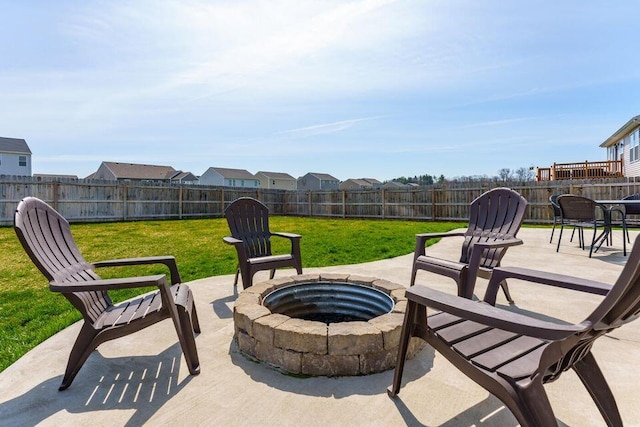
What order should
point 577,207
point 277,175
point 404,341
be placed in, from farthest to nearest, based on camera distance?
point 277,175, point 577,207, point 404,341

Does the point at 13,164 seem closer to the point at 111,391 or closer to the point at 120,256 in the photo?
the point at 120,256

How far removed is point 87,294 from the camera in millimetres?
2055

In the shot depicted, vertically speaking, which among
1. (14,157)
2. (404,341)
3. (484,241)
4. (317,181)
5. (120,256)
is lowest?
(120,256)

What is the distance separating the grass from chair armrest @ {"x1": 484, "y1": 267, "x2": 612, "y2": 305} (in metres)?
3.29

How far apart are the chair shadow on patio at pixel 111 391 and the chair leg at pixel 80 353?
0.07 m

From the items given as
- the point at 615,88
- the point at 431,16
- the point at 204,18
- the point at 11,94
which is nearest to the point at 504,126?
the point at 615,88

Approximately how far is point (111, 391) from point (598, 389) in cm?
250

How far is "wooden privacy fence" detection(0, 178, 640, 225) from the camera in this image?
37.2ft

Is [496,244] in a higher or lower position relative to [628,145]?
lower

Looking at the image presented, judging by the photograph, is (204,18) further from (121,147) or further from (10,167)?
(10,167)

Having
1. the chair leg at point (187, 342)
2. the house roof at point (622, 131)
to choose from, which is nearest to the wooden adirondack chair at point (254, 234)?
the chair leg at point (187, 342)

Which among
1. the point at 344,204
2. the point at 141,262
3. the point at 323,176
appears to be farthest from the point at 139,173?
the point at 141,262

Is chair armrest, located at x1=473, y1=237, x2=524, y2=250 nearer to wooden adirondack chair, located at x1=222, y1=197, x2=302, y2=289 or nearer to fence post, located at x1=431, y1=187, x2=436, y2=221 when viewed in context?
wooden adirondack chair, located at x1=222, y1=197, x2=302, y2=289

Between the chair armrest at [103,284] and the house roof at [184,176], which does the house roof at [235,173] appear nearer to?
the house roof at [184,176]
